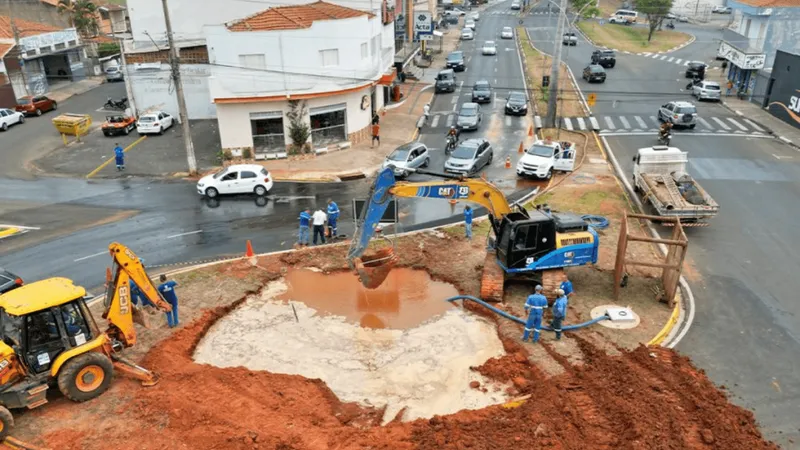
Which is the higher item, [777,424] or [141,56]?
[141,56]

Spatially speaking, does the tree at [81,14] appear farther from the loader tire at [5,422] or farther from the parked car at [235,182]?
the loader tire at [5,422]

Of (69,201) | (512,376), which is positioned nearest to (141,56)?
(69,201)

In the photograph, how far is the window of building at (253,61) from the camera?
1326 inches

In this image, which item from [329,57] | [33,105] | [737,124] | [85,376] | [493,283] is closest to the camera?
[85,376]

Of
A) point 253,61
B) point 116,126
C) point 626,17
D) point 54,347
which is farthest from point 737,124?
point 626,17

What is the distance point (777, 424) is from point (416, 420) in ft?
27.7

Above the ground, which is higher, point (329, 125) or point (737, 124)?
point (329, 125)

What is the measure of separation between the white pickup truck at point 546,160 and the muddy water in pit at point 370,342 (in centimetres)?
1326

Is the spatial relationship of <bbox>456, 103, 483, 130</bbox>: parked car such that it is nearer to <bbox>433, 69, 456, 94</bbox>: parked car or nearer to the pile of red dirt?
<bbox>433, 69, 456, 94</bbox>: parked car

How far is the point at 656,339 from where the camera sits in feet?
54.7

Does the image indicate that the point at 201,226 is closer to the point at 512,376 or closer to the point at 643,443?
the point at 512,376

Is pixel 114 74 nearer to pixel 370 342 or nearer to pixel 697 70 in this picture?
pixel 370 342

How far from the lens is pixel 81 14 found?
212 ft

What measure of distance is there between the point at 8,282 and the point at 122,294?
771 centimetres
